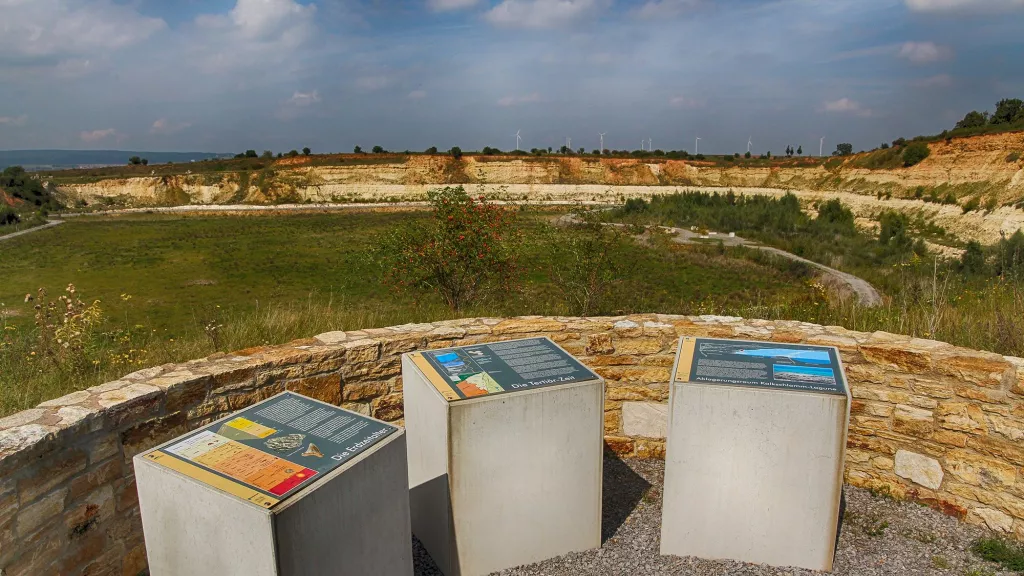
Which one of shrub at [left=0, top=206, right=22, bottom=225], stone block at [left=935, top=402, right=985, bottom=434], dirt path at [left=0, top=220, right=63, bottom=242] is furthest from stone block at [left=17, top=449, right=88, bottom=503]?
shrub at [left=0, top=206, right=22, bottom=225]

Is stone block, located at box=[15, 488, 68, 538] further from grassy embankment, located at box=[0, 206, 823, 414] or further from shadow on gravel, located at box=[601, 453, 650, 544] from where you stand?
shadow on gravel, located at box=[601, 453, 650, 544]

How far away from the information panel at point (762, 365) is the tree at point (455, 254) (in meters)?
5.53

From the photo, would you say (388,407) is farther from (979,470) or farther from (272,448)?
(979,470)

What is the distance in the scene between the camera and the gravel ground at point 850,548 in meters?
3.66

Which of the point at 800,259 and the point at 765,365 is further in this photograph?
the point at 800,259

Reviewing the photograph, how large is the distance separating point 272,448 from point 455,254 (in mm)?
6590

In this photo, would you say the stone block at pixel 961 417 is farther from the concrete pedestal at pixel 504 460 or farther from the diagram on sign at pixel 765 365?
the concrete pedestal at pixel 504 460

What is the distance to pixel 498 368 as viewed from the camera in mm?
3875

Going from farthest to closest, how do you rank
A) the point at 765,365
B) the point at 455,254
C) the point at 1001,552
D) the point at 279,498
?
the point at 455,254, the point at 765,365, the point at 1001,552, the point at 279,498

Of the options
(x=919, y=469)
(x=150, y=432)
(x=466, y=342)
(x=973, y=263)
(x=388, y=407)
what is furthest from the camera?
(x=973, y=263)

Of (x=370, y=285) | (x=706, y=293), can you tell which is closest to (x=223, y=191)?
(x=370, y=285)

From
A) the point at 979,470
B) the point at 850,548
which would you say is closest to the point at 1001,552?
the point at 979,470

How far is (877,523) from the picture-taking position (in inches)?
164

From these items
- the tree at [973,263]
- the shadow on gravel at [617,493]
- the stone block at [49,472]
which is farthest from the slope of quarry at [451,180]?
the stone block at [49,472]
